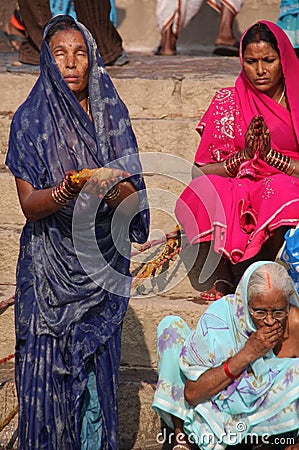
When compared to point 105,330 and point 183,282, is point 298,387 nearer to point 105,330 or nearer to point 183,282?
point 105,330

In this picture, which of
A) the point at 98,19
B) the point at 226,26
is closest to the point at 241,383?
the point at 98,19

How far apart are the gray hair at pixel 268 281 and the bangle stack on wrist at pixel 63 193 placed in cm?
83

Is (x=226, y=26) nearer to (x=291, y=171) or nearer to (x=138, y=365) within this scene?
(x=291, y=171)

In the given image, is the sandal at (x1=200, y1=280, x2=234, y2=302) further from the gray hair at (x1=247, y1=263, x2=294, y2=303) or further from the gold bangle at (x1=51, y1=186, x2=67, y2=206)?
the gold bangle at (x1=51, y1=186, x2=67, y2=206)

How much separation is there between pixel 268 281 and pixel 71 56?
1.18 metres

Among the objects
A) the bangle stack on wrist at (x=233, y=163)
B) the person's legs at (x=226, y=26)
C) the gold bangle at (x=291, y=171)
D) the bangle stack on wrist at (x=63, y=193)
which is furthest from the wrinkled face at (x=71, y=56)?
the person's legs at (x=226, y=26)

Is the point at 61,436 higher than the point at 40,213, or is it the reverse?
the point at 40,213

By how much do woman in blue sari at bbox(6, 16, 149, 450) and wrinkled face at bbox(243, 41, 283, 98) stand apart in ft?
5.26

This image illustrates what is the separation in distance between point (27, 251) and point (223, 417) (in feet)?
3.55

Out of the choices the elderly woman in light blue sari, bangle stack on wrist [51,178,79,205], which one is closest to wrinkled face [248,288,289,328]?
the elderly woman in light blue sari

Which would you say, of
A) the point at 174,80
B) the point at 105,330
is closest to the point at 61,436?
the point at 105,330

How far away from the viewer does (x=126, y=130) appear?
3.78 metres

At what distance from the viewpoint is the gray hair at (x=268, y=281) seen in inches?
150

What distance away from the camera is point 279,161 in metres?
4.97
